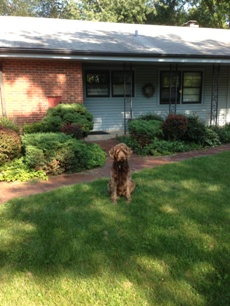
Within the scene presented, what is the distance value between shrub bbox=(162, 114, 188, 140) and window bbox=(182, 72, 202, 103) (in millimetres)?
4791

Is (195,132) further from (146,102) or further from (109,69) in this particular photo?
(109,69)

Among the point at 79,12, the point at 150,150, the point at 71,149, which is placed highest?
the point at 79,12

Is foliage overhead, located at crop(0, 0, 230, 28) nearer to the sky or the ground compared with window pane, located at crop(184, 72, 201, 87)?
nearer to the sky

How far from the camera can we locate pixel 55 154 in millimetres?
5828

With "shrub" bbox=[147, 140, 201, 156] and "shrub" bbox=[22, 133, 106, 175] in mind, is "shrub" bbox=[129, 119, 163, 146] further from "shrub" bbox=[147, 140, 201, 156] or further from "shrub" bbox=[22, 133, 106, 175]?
"shrub" bbox=[22, 133, 106, 175]

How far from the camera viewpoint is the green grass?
8.07ft

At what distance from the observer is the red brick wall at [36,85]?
834cm

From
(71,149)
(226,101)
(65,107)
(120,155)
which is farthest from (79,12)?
(120,155)

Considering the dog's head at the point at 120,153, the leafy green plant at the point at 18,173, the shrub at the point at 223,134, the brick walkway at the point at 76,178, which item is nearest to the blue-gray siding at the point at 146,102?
the shrub at the point at 223,134

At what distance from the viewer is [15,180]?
221 inches

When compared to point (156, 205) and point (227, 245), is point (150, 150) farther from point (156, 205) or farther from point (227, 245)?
point (227, 245)

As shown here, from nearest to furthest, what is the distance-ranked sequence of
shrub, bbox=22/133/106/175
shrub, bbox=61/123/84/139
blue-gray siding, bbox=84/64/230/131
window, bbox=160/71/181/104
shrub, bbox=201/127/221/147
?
1. shrub, bbox=22/133/106/175
2. shrub, bbox=61/123/84/139
3. shrub, bbox=201/127/221/147
4. blue-gray siding, bbox=84/64/230/131
5. window, bbox=160/71/181/104

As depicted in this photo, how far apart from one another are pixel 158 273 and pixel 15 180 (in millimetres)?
3774

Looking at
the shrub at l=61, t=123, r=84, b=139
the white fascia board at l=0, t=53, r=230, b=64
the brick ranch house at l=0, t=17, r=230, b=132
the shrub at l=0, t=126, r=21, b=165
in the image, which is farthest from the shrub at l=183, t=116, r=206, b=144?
the shrub at l=0, t=126, r=21, b=165
